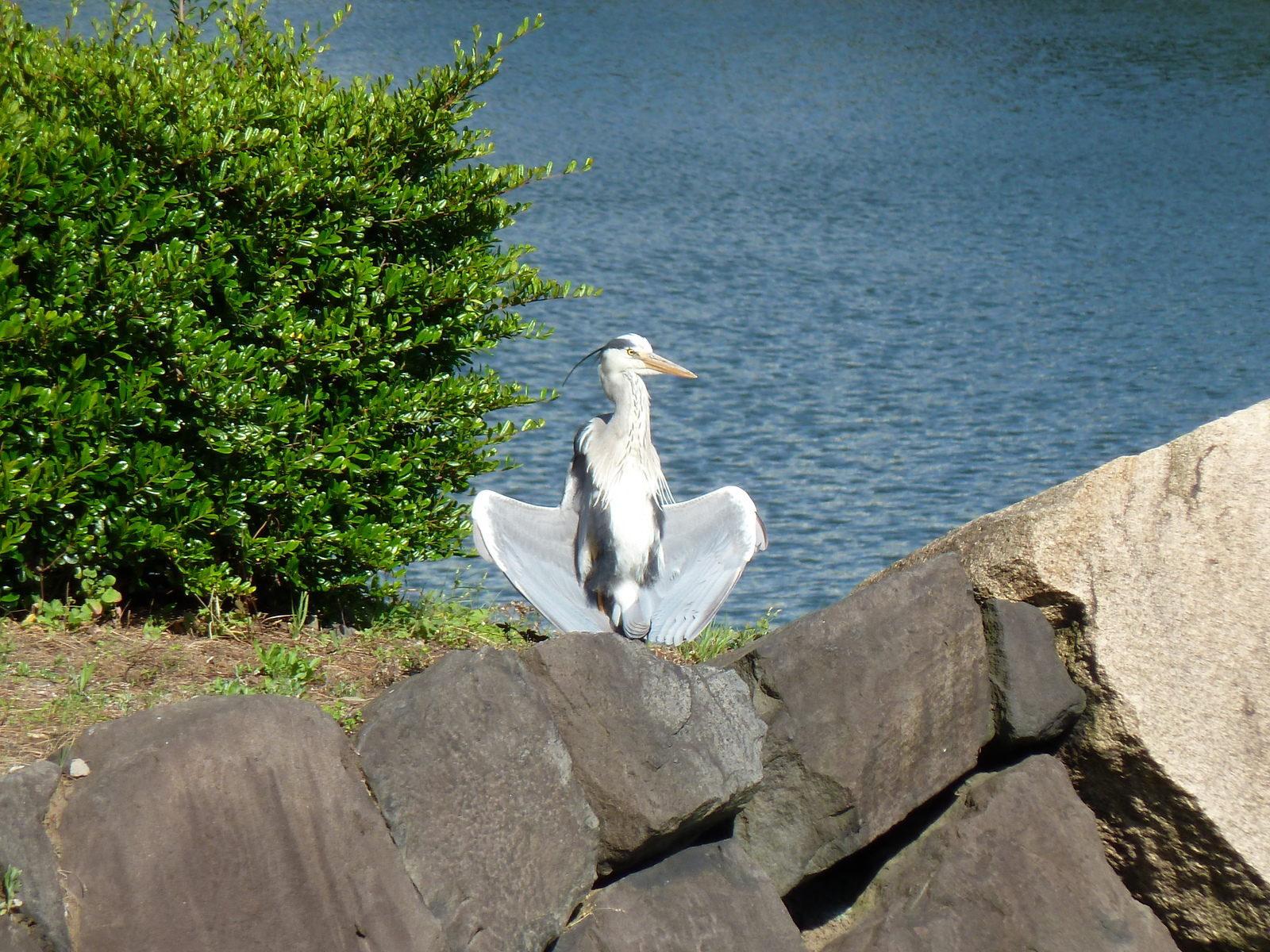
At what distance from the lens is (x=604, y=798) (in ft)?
8.54

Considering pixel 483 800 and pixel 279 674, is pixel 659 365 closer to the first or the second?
pixel 279 674

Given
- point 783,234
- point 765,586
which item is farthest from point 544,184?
point 765,586

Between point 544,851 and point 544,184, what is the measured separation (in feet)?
34.8

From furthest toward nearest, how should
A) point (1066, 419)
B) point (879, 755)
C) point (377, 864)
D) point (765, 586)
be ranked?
point (1066, 419) → point (765, 586) → point (879, 755) → point (377, 864)

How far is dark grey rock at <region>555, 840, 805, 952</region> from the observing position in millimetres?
2598

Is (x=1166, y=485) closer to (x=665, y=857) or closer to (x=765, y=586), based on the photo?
(x=665, y=857)

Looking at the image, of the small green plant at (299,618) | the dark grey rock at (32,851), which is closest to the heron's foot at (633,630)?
the small green plant at (299,618)

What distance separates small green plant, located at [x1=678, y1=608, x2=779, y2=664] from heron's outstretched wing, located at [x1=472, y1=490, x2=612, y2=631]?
33 cm

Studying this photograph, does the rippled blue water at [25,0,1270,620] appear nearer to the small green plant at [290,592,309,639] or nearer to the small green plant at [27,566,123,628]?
the small green plant at [290,592,309,639]

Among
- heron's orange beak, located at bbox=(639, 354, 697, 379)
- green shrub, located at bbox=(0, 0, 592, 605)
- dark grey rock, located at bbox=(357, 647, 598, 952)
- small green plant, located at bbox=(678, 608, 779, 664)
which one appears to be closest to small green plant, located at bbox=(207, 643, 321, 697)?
green shrub, located at bbox=(0, 0, 592, 605)

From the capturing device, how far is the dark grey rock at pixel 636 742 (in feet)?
8.55

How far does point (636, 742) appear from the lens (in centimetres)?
265

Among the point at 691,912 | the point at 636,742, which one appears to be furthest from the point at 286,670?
the point at 691,912

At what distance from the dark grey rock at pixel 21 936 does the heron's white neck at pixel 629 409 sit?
1.92 m
